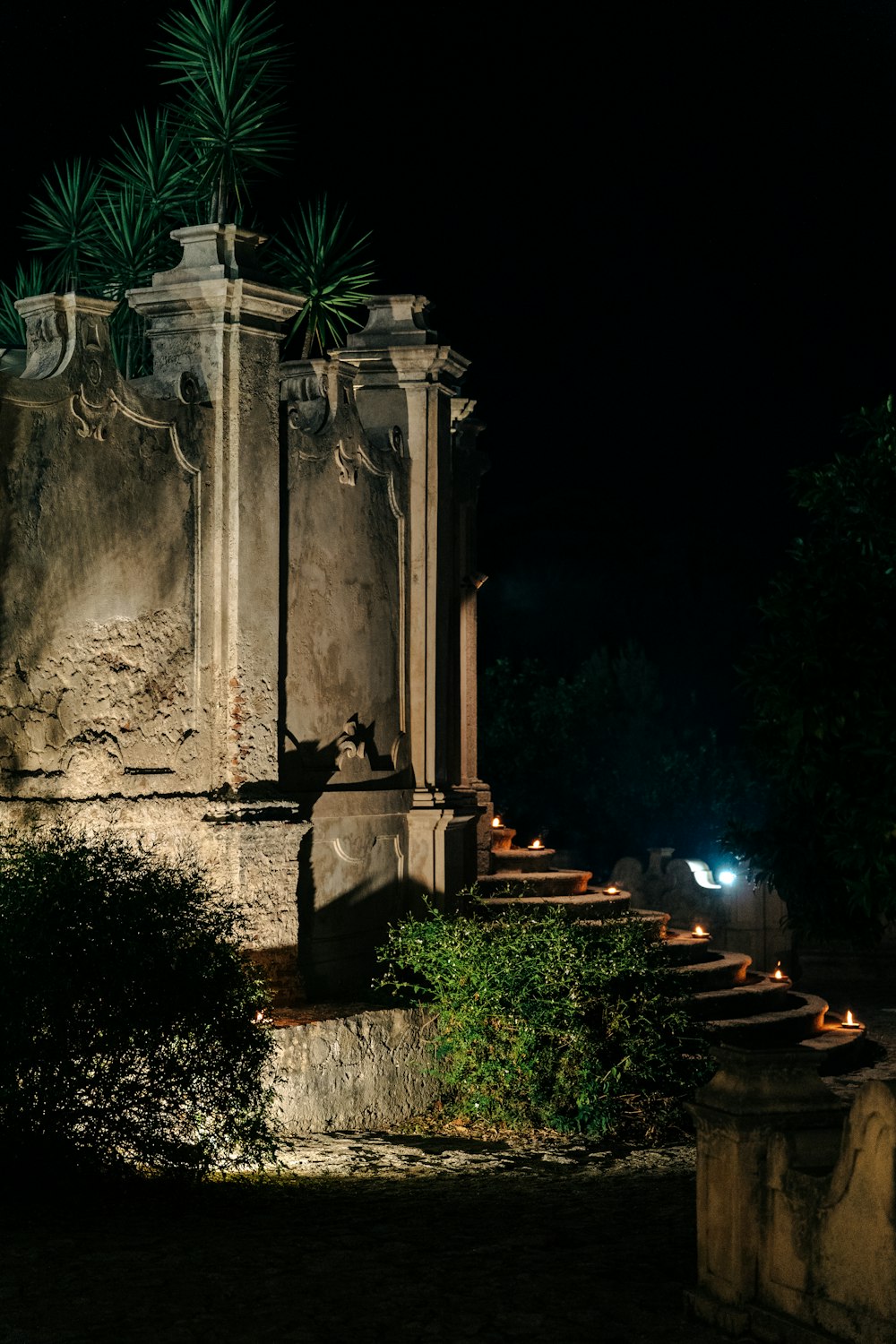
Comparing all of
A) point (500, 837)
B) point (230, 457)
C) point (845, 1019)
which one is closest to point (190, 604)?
point (230, 457)

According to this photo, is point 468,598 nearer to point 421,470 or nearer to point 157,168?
point 421,470

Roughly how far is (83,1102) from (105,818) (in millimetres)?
3658

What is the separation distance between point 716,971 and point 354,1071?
15.5 ft

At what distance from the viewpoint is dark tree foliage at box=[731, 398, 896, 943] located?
6.32 meters

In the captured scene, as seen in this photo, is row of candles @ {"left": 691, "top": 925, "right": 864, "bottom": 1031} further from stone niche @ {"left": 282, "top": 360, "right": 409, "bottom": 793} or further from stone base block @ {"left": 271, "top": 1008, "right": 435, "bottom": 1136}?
stone base block @ {"left": 271, "top": 1008, "right": 435, "bottom": 1136}

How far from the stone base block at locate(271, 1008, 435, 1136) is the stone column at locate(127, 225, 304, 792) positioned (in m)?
1.88

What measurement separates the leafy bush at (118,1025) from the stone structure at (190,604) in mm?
2821

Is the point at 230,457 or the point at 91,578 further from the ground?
the point at 230,457

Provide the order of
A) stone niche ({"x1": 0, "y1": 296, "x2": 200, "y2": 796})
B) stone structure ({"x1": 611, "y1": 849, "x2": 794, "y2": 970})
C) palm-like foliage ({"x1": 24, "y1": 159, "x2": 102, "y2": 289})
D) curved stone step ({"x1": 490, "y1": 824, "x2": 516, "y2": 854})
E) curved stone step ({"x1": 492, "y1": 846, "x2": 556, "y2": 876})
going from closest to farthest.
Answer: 1. stone niche ({"x1": 0, "y1": 296, "x2": 200, "y2": 796})
2. palm-like foliage ({"x1": 24, "y1": 159, "x2": 102, "y2": 289})
3. curved stone step ({"x1": 492, "y1": 846, "x2": 556, "y2": 876})
4. curved stone step ({"x1": 490, "y1": 824, "x2": 516, "y2": 854})
5. stone structure ({"x1": 611, "y1": 849, "x2": 794, "y2": 970})

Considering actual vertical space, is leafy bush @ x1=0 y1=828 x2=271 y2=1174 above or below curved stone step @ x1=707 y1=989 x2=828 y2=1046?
above

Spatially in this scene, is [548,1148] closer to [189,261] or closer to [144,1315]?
[144,1315]

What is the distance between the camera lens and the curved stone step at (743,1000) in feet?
44.6

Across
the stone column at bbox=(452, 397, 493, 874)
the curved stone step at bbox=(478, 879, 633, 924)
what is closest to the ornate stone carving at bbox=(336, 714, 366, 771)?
the curved stone step at bbox=(478, 879, 633, 924)

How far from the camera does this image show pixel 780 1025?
45.3 ft
